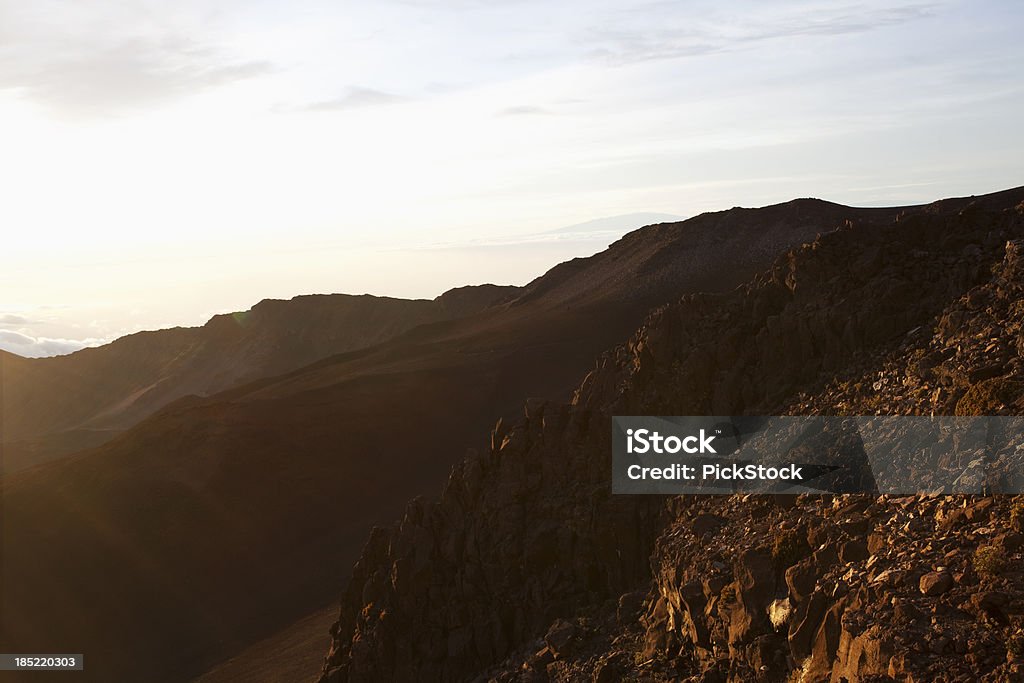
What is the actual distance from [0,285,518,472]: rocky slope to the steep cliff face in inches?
3324

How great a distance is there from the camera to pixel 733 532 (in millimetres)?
21750

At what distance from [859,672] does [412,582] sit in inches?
620

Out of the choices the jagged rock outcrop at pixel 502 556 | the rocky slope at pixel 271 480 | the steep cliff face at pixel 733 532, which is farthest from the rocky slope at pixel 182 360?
Answer: the steep cliff face at pixel 733 532

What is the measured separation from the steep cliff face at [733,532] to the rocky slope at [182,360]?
8443 centimetres

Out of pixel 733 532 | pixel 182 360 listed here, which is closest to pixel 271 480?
pixel 733 532

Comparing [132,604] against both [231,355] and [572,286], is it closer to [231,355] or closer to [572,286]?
[572,286]

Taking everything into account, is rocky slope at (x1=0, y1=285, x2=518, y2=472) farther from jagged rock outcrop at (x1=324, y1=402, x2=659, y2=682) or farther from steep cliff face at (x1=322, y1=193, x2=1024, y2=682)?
steep cliff face at (x1=322, y1=193, x2=1024, y2=682)

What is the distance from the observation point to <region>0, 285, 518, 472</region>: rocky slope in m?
127

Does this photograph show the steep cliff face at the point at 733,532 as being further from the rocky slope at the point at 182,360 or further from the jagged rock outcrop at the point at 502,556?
the rocky slope at the point at 182,360

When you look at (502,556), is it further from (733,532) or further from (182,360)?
(182,360)

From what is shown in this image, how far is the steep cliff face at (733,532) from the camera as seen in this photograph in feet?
57.5

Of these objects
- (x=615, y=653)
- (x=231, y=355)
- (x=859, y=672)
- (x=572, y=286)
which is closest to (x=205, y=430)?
(x=572, y=286)

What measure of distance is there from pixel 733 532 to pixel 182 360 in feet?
458

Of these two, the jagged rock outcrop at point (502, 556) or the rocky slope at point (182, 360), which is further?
the rocky slope at point (182, 360)
